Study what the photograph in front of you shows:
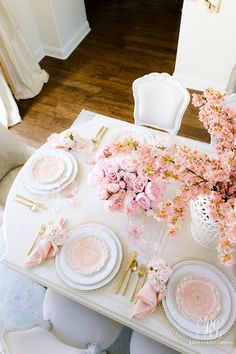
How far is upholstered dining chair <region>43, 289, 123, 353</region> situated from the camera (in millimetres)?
1418

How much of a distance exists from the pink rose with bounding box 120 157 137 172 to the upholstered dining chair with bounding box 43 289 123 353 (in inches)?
30.0

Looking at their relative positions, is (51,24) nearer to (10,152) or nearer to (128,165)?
(10,152)

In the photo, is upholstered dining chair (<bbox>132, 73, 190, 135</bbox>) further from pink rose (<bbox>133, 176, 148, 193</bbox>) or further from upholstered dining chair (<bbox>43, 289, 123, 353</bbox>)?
upholstered dining chair (<bbox>43, 289, 123, 353</bbox>)

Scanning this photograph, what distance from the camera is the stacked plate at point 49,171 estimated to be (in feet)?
5.11

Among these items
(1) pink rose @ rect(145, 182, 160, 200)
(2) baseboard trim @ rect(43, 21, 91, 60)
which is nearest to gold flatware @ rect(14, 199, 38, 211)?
(1) pink rose @ rect(145, 182, 160, 200)

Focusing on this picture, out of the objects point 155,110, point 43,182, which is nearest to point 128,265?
point 43,182

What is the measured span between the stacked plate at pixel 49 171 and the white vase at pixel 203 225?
26.6 inches

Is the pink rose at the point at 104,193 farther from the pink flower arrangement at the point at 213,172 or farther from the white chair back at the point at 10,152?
the white chair back at the point at 10,152

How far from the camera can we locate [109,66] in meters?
3.42

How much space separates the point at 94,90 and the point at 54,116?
544mm

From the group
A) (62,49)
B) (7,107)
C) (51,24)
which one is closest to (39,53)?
(62,49)

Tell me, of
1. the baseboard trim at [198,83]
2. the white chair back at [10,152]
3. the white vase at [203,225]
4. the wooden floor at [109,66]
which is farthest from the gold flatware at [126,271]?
the baseboard trim at [198,83]

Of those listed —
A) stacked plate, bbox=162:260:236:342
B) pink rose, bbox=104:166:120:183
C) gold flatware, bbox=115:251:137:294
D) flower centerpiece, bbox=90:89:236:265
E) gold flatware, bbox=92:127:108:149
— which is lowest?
stacked plate, bbox=162:260:236:342

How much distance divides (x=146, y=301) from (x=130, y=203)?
0.39m
